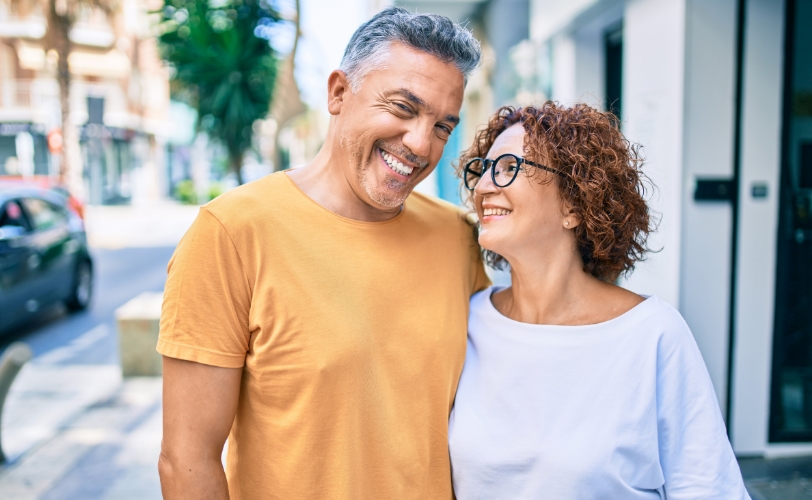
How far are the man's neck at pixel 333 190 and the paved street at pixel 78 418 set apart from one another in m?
2.87

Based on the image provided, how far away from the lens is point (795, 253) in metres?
3.81

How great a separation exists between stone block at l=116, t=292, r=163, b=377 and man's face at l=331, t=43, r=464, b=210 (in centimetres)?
473

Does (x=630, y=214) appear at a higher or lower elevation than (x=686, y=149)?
lower

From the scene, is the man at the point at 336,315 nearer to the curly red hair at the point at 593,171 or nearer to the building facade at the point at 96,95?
the curly red hair at the point at 593,171

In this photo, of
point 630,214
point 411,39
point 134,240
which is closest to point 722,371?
point 630,214

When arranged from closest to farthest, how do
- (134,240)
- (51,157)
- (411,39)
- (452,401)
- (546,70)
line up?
(411,39), (452,401), (546,70), (134,240), (51,157)

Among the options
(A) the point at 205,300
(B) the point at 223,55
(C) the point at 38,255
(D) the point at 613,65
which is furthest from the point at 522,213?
(C) the point at 38,255

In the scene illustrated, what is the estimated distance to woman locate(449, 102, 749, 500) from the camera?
1626 millimetres

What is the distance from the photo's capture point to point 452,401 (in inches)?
73.0

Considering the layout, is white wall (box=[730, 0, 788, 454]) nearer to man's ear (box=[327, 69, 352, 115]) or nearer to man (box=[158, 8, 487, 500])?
man (box=[158, 8, 487, 500])

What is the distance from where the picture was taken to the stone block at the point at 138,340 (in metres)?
6.05

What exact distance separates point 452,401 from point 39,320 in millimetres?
8740

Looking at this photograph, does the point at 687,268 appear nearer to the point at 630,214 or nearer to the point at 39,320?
the point at 630,214

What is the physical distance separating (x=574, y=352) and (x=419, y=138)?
2.28 feet
